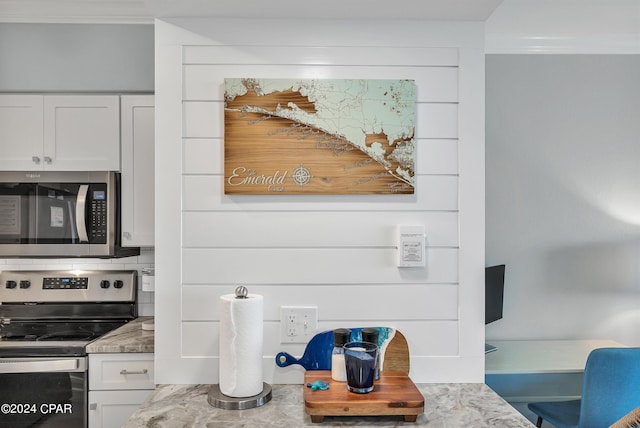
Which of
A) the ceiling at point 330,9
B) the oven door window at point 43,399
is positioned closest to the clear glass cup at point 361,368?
the ceiling at point 330,9

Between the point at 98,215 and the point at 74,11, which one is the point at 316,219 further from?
the point at 74,11

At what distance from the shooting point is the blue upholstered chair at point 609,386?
2.00 meters

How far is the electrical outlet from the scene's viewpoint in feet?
5.51

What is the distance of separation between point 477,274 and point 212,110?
1114 millimetres

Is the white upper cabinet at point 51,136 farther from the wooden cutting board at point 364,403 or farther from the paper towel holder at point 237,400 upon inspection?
the wooden cutting board at point 364,403

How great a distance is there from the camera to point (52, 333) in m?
2.44

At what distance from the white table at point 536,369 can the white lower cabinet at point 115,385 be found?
5.26ft

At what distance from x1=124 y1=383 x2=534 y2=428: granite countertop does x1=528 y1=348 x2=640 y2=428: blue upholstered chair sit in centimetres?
74

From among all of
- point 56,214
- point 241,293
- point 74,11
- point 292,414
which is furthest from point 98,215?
point 292,414

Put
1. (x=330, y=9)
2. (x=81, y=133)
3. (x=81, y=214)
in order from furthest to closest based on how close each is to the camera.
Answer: (x=81, y=133) → (x=81, y=214) → (x=330, y=9)

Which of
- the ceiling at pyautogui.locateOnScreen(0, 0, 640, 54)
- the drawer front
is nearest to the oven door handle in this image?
Result: the drawer front

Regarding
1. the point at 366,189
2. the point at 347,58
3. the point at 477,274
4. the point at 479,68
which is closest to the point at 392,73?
the point at 347,58

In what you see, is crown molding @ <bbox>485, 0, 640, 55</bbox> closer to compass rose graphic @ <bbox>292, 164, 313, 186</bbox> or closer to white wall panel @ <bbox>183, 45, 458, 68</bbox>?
Answer: white wall panel @ <bbox>183, 45, 458, 68</bbox>

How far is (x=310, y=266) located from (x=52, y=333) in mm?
1584
